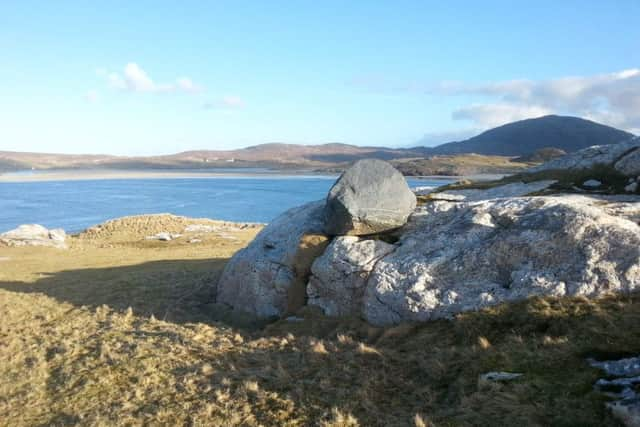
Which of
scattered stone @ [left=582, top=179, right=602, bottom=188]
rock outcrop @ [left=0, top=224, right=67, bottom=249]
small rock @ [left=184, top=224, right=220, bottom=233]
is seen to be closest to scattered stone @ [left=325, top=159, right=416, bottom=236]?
scattered stone @ [left=582, top=179, right=602, bottom=188]

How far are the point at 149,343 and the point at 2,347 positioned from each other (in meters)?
5.41

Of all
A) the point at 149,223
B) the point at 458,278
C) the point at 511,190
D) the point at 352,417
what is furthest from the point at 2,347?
the point at 149,223

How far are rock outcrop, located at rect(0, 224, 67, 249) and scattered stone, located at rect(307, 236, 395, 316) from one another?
3737 cm

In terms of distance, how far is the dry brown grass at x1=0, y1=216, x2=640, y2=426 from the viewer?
9.45m

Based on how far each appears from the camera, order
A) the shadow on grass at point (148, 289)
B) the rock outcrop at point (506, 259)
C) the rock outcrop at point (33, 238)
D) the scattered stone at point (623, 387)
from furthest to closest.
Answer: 1. the rock outcrop at point (33, 238)
2. the shadow on grass at point (148, 289)
3. the rock outcrop at point (506, 259)
4. the scattered stone at point (623, 387)

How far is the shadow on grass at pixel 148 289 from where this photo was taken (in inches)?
759

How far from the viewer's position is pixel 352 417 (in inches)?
379

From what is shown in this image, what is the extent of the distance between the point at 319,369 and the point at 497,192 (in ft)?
42.2

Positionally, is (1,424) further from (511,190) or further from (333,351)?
(511,190)

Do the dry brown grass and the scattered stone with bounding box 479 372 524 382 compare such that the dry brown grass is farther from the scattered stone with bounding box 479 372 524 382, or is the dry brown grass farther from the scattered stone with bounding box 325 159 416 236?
the scattered stone with bounding box 325 159 416 236

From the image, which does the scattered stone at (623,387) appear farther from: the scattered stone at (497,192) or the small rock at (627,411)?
the scattered stone at (497,192)

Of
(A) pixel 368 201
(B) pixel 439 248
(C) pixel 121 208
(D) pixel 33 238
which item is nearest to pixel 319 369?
(B) pixel 439 248

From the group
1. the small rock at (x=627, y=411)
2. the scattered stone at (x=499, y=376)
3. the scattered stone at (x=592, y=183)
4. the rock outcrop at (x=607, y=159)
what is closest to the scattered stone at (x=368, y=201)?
the scattered stone at (x=499, y=376)

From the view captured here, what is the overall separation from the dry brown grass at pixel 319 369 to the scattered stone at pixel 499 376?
19cm
